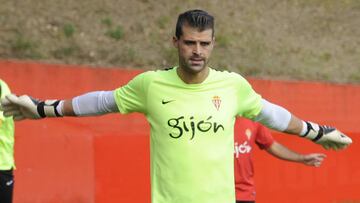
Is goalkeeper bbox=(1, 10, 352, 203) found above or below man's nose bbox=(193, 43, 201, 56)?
below

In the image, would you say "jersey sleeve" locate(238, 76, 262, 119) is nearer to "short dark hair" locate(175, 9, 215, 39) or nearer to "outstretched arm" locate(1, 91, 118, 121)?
"short dark hair" locate(175, 9, 215, 39)

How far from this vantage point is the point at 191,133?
15.0ft

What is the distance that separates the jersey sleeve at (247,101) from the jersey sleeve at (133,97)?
1.92ft

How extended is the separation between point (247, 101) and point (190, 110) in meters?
0.40

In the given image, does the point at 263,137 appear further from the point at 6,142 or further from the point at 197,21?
the point at 197,21

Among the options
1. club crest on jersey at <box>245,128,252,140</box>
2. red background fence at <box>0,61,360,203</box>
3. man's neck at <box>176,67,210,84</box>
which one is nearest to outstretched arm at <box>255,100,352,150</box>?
man's neck at <box>176,67,210,84</box>

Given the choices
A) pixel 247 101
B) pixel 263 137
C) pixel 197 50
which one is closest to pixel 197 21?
pixel 197 50

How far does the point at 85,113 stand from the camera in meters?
4.84

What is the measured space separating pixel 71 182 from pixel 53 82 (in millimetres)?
1864

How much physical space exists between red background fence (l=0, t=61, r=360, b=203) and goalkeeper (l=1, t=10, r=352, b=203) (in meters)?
4.86

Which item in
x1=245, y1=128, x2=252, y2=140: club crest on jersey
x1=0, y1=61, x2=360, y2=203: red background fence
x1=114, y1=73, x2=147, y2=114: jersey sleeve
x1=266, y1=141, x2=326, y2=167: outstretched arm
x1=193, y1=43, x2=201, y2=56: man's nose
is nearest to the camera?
x1=193, y1=43, x2=201, y2=56: man's nose

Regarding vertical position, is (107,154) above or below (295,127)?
above

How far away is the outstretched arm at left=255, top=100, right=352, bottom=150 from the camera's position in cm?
492

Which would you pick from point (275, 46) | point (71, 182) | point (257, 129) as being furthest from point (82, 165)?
point (275, 46)
